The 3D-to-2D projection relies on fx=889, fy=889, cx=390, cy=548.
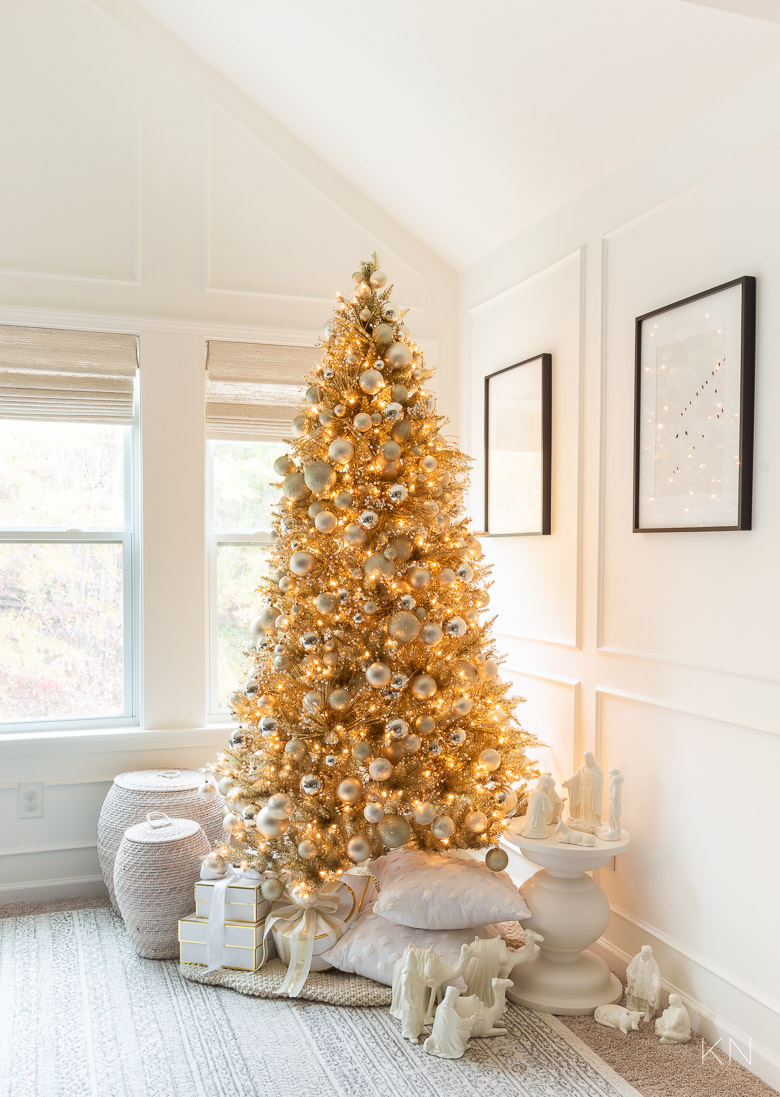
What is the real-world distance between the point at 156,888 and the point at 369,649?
97 centimetres

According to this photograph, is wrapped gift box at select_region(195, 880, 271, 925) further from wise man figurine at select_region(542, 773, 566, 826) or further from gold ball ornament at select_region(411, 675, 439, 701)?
wise man figurine at select_region(542, 773, 566, 826)

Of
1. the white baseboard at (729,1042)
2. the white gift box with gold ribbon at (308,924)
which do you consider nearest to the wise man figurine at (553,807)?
the white baseboard at (729,1042)

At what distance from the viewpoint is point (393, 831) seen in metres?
2.53

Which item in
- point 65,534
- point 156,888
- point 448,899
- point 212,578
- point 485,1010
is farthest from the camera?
point 212,578

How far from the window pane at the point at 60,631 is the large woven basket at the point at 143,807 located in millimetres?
436

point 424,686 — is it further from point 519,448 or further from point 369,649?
point 519,448

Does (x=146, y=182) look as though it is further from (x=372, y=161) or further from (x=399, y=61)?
(x=399, y=61)

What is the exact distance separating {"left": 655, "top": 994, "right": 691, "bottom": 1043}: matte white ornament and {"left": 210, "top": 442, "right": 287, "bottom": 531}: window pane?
221 centimetres

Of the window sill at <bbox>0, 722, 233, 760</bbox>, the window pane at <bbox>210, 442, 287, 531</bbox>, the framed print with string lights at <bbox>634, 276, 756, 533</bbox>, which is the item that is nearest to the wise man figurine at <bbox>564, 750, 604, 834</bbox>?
the framed print with string lights at <bbox>634, 276, 756, 533</bbox>

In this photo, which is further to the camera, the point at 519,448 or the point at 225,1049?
the point at 519,448

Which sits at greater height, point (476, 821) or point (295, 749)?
point (295, 749)

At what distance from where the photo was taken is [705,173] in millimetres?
2320

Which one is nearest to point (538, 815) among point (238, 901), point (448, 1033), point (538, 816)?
point (538, 816)

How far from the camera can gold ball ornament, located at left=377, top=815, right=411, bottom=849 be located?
2.53 m
